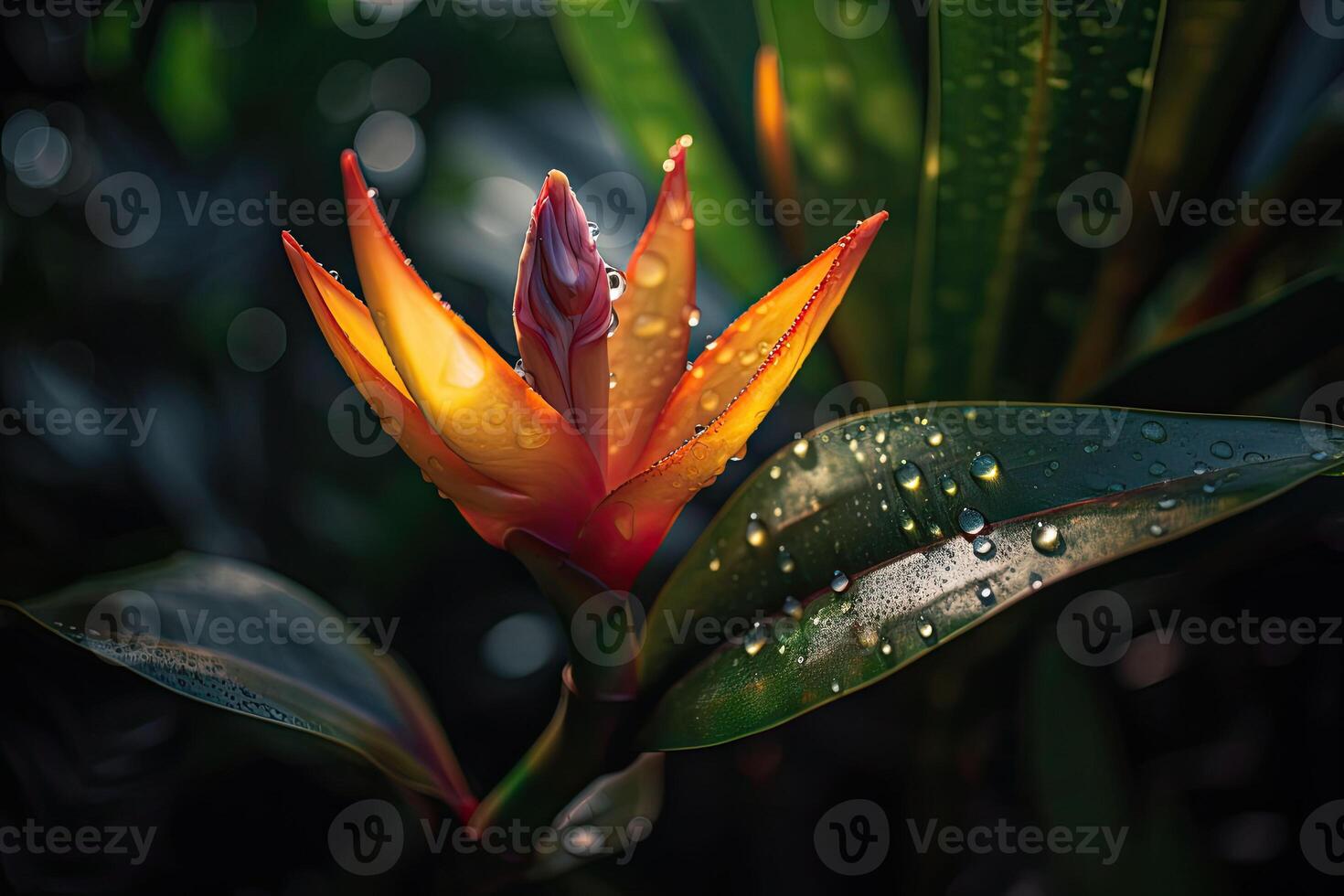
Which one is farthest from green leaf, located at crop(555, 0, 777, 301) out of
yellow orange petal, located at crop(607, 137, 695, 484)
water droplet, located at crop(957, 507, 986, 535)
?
water droplet, located at crop(957, 507, 986, 535)

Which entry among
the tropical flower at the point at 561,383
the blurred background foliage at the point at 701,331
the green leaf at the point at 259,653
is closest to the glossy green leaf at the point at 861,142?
the blurred background foliage at the point at 701,331

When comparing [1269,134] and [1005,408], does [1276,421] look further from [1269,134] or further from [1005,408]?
[1269,134]

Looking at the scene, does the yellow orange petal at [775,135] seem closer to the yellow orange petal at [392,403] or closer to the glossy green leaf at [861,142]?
the glossy green leaf at [861,142]

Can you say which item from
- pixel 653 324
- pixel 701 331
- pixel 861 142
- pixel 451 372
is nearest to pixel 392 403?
pixel 451 372

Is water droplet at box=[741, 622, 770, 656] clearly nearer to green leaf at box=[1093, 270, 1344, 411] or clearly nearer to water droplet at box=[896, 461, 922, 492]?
water droplet at box=[896, 461, 922, 492]

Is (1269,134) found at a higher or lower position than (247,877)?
higher

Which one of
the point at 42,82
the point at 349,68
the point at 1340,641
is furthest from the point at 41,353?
the point at 1340,641
